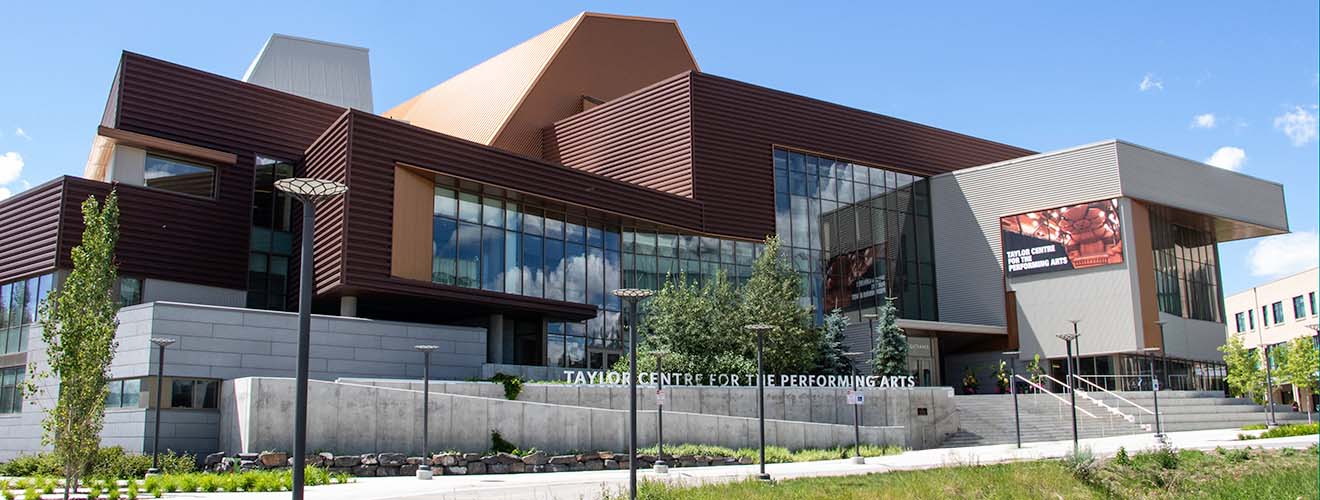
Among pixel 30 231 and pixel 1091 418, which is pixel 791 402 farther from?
pixel 30 231

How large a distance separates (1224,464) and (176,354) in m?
29.2

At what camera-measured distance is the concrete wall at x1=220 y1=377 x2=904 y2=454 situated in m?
29.5

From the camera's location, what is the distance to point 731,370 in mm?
42250

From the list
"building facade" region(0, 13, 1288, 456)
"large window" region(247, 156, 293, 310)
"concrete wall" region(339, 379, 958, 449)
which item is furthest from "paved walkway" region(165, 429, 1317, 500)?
"large window" region(247, 156, 293, 310)

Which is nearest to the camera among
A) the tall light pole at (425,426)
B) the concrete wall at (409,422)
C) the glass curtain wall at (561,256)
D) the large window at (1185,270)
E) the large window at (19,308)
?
the tall light pole at (425,426)

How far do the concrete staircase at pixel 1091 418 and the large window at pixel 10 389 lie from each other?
34.9m

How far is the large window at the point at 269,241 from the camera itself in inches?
1734

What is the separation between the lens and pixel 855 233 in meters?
59.1

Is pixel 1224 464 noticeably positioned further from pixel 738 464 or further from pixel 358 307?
pixel 358 307

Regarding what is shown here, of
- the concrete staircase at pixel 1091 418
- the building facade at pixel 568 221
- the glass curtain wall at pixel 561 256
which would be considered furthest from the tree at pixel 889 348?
the glass curtain wall at pixel 561 256

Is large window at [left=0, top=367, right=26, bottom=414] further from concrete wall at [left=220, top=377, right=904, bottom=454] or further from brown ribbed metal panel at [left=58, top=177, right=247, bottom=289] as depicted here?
concrete wall at [left=220, top=377, right=904, bottom=454]

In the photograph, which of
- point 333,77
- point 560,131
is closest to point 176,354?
point 560,131

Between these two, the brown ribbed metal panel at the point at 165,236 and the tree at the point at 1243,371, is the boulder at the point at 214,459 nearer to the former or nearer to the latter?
the brown ribbed metal panel at the point at 165,236

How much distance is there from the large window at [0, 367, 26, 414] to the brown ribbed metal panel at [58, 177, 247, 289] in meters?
4.57
